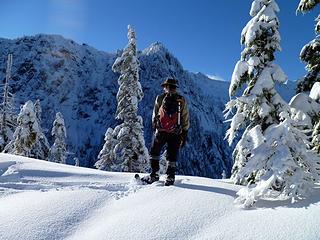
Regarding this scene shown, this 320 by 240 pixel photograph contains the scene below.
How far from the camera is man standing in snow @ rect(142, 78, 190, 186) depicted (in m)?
9.14

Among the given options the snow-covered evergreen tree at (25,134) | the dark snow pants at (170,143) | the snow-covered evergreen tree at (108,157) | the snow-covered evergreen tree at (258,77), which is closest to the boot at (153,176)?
the dark snow pants at (170,143)

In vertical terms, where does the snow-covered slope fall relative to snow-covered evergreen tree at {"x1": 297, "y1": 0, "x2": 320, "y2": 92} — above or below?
below

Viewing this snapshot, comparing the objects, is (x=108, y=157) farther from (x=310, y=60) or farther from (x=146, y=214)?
(x=146, y=214)

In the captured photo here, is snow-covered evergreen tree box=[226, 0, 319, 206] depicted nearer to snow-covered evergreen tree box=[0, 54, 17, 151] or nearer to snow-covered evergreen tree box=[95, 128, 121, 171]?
snow-covered evergreen tree box=[95, 128, 121, 171]

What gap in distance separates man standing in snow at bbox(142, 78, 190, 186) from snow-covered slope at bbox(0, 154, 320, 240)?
2.61 feet

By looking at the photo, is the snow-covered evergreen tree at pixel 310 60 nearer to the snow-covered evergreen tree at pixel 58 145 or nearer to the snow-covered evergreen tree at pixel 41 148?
the snow-covered evergreen tree at pixel 41 148

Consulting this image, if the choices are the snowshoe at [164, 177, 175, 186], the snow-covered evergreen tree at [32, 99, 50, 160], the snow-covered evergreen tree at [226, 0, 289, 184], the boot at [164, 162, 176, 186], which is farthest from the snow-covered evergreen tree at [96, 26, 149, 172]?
the snowshoe at [164, 177, 175, 186]

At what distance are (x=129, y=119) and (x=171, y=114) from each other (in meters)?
21.8

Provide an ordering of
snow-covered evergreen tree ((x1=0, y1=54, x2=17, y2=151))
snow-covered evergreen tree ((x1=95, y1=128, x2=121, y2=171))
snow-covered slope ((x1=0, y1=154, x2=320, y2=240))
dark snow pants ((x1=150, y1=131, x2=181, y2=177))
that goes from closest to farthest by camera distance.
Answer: snow-covered slope ((x1=0, y1=154, x2=320, y2=240))
dark snow pants ((x1=150, y1=131, x2=181, y2=177))
snow-covered evergreen tree ((x1=95, y1=128, x2=121, y2=171))
snow-covered evergreen tree ((x1=0, y1=54, x2=17, y2=151))

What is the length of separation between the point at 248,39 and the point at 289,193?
5703 mm

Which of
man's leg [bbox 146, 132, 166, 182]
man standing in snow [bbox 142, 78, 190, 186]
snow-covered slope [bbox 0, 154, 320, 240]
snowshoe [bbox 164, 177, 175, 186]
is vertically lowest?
snow-covered slope [bbox 0, 154, 320, 240]

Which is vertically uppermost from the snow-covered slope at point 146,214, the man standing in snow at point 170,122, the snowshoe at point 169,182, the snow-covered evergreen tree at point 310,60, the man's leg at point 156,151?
the snow-covered evergreen tree at point 310,60

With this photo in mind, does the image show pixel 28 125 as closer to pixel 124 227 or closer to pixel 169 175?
pixel 169 175

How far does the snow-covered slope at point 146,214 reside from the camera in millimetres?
5816
